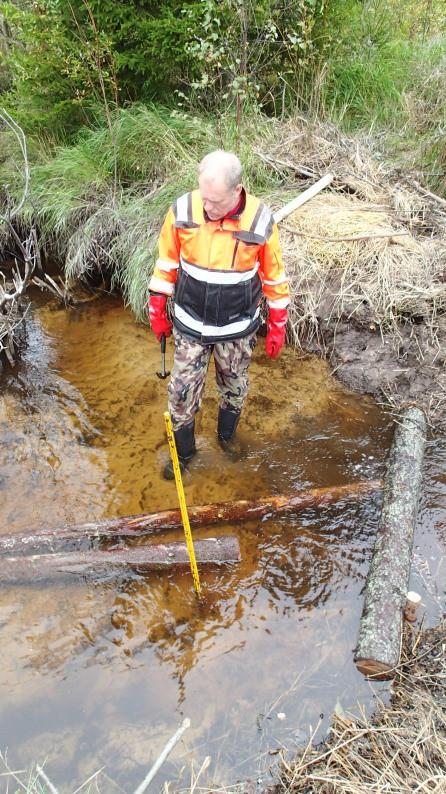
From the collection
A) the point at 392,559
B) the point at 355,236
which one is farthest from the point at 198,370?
the point at 355,236

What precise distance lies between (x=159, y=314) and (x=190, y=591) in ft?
5.94

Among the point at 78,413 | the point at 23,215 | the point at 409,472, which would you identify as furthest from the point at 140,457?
the point at 23,215

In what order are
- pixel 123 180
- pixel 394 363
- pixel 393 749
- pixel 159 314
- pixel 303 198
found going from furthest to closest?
pixel 123 180, pixel 303 198, pixel 394 363, pixel 159 314, pixel 393 749

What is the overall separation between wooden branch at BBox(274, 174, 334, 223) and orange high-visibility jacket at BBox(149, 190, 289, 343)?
2.21 meters

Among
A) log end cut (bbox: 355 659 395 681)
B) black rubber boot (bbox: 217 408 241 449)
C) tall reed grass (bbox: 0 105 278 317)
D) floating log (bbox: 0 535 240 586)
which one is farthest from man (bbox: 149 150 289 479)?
tall reed grass (bbox: 0 105 278 317)

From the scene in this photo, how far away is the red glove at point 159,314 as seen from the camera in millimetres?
3342

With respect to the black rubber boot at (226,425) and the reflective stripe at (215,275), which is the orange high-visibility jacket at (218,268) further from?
the black rubber boot at (226,425)

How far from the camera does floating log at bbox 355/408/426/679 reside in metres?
2.79

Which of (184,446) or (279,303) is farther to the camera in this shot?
(184,446)

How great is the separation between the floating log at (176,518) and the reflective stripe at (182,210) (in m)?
1.90

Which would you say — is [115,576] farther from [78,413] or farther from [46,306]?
[46,306]

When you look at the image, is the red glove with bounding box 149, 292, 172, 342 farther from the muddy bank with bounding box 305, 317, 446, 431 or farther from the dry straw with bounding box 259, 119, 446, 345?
the muddy bank with bounding box 305, 317, 446, 431

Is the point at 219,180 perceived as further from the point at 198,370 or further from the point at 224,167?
the point at 198,370

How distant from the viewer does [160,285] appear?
10.7 feet
